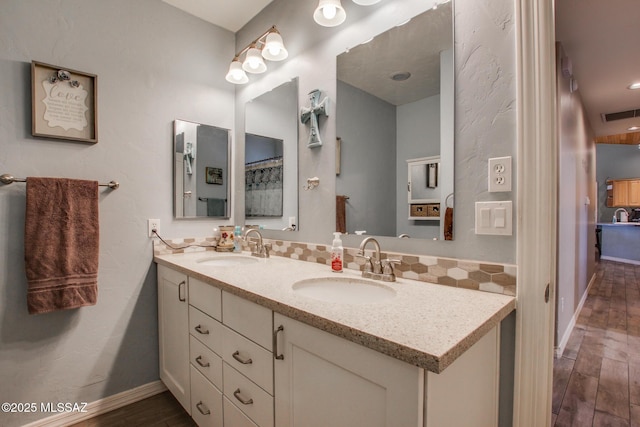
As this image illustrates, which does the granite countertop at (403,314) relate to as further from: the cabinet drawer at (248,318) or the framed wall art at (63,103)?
the framed wall art at (63,103)

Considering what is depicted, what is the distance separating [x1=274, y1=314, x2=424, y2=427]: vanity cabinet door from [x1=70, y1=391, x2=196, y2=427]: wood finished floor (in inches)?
41.6

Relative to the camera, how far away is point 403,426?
24.0 inches

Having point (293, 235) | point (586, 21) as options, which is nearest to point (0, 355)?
point (293, 235)

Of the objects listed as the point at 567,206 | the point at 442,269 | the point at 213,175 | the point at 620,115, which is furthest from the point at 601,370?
the point at 620,115

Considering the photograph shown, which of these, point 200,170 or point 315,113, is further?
point 200,170

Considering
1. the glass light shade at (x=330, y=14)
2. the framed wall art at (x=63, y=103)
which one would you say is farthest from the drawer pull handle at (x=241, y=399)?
the glass light shade at (x=330, y=14)

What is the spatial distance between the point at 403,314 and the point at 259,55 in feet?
5.86

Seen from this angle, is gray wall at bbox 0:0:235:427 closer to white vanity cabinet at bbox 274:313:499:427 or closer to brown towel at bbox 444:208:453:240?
white vanity cabinet at bbox 274:313:499:427

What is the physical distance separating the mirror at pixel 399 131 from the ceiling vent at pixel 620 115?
4.79 m

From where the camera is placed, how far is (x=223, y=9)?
197cm

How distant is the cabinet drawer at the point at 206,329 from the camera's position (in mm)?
1235

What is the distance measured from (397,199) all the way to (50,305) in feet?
5.73

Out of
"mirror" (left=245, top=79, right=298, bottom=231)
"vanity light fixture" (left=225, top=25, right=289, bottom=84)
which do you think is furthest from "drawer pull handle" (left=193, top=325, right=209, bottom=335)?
"vanity light fixture" (left=225, top=25, right=289, bottom=84)

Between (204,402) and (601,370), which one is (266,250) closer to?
(204,402)
